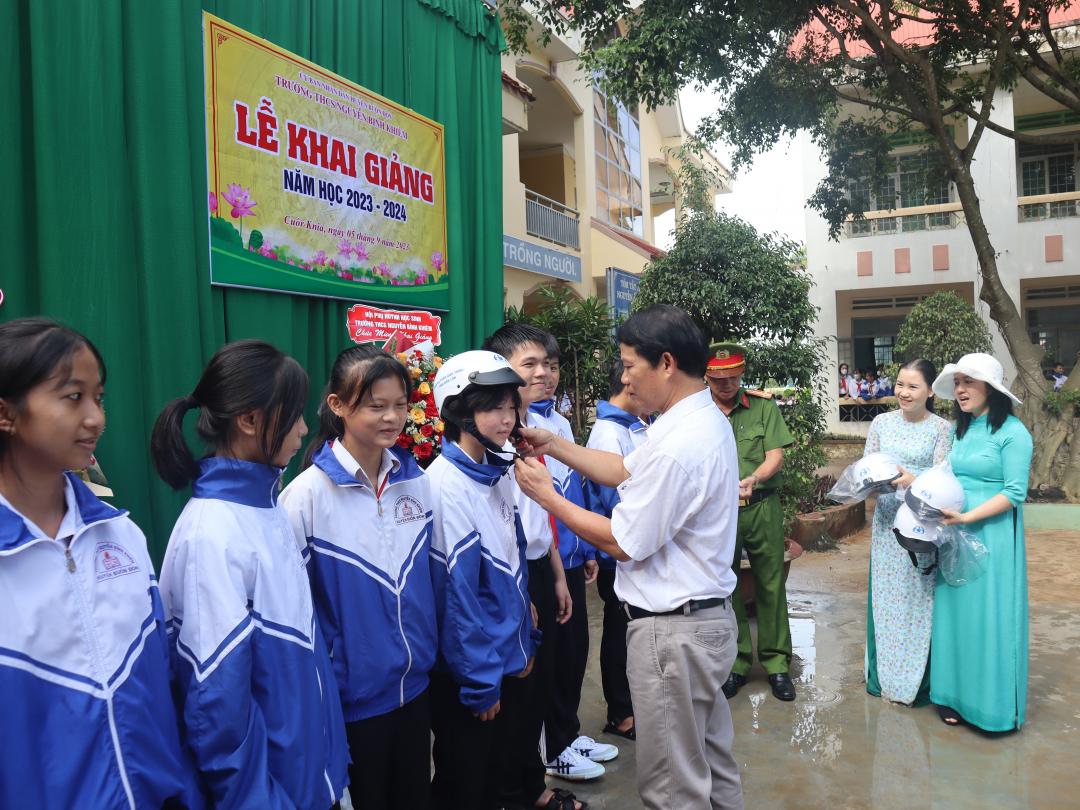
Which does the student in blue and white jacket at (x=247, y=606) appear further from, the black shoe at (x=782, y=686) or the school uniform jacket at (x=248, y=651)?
the black shoe at (x=782, y=686)

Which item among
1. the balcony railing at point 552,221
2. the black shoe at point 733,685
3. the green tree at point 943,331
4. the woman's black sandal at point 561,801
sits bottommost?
the black shoe at point 733,685

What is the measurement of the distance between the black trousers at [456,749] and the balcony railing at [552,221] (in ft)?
30.1

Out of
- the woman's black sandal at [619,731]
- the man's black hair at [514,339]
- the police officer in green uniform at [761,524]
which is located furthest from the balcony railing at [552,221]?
the woman's black sandal at [619,731]

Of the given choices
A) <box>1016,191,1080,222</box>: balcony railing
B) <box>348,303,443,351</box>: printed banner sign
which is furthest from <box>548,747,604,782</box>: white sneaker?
<box>1016,191,1080,222</box>: balcony railing

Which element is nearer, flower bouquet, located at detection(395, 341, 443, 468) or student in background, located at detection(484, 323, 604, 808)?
student in background, located at detection(484, 323, 604, 808)

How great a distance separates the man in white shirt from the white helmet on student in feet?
0.89

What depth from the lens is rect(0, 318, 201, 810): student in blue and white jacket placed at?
1175 millimetres

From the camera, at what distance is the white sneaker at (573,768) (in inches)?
116

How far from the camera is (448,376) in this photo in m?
2.18

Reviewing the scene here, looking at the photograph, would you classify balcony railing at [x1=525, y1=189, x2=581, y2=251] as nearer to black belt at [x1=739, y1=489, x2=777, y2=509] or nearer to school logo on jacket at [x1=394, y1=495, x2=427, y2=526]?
black belt at [x1=739, y1=489, x2=777, y2=509]

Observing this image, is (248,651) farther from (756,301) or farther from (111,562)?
(756,301)

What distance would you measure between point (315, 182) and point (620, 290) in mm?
3964

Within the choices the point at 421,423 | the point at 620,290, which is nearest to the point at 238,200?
the point at 421,423

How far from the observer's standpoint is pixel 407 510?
202 centimetres
